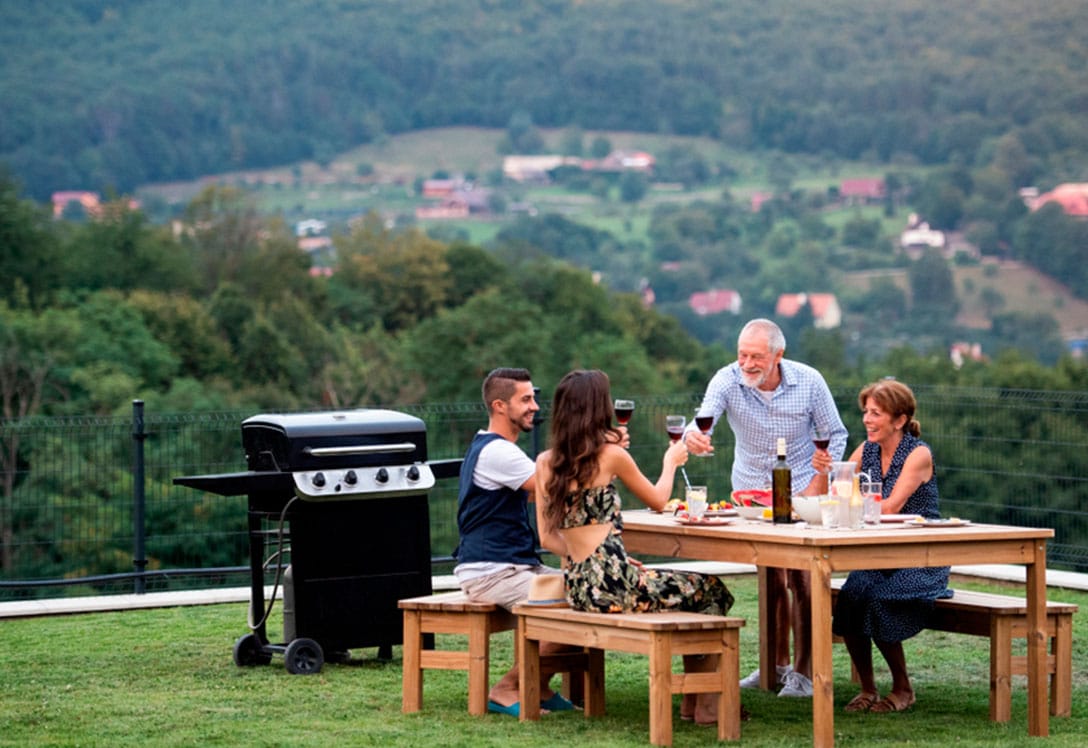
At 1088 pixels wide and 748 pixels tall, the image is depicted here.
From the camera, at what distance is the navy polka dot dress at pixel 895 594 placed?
622cm

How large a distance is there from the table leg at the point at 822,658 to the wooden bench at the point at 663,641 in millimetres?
281

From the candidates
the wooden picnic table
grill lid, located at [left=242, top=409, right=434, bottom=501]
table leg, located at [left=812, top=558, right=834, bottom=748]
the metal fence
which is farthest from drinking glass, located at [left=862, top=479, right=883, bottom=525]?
the metal fence

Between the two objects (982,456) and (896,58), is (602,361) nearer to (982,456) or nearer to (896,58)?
(982,456)

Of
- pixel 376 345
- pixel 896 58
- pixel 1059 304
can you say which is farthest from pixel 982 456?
pixel 896 58

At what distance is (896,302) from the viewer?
82.3 meters

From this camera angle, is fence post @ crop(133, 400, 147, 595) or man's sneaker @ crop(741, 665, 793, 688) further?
fence post @ crop(133, 400, 147, 595)

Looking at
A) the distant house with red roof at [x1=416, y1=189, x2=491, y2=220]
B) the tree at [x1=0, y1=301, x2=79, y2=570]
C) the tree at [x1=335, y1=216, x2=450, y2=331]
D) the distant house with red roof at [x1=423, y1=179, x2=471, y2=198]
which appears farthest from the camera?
the distant house with red roof at [x1=423, y1=179, x2=471, y2=198]

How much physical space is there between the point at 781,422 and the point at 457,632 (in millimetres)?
1647

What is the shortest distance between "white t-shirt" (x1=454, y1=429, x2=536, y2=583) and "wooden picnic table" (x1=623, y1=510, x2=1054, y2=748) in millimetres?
467

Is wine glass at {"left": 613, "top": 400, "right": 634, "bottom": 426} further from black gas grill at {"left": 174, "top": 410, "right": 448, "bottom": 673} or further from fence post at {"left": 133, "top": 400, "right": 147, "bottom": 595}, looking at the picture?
fence post at {"left": 133, "top": 400, "right": 147, "bottom": 595}

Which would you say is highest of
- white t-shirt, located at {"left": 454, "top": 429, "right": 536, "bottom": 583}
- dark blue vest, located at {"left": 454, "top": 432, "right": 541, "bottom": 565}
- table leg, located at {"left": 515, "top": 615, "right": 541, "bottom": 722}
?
white t-shirt, located at {"left": 454, "top": 429, "right": 536, "bottom": 583}

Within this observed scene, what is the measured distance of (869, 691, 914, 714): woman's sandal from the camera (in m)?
6.40

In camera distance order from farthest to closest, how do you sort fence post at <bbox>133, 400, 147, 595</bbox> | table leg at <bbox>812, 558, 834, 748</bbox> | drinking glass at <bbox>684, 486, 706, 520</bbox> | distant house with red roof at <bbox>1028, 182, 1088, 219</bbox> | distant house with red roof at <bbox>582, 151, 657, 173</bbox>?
distant house with red roof at <bbox>582, 151, 657, 173</bbox>
distant house with red roof at <bbox>1028, 182, 1088, 219</bbox>
fence post at <bbox>133, 400, 147, 595</bbox>
drinking glass at <bbox>684, 486, 706, 520</bbox>
table leg at <bbox>812, 558, 834, 748</bbox>

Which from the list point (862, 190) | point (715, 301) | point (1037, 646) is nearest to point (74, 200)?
point (715, 301)
